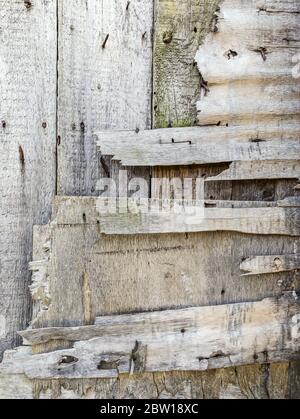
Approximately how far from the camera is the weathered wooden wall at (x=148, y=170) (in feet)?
4.29

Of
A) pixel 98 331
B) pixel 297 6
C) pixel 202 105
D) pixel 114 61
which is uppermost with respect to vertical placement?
pixel 297 6

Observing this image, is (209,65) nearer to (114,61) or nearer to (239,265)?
(114,61)

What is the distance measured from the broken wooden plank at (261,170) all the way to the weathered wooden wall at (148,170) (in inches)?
1.1

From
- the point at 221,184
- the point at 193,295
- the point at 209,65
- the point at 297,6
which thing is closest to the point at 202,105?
the point at 209,65

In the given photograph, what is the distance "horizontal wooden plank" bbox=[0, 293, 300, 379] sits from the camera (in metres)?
1.27

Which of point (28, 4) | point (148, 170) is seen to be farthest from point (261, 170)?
point (28, 4)

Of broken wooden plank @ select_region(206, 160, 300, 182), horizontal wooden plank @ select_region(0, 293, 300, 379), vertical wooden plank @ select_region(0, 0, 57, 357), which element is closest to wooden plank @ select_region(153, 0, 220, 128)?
broken wooden plank @ select_region(206, 160, 300, 182)

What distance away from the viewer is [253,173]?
137cm

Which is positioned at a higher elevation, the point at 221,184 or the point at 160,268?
the point at 221,184

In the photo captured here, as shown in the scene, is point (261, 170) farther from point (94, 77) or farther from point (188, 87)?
point (94, 77)

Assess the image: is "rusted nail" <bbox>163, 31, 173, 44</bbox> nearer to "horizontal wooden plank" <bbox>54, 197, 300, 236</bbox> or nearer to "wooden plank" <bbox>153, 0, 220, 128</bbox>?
"wooden plank" <bbox>153, 0, 220, 128</bbox>

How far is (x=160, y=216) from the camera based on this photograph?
1310 mm

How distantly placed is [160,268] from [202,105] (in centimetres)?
42

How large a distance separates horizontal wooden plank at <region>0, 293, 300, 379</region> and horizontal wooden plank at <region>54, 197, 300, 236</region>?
200 millimetres
